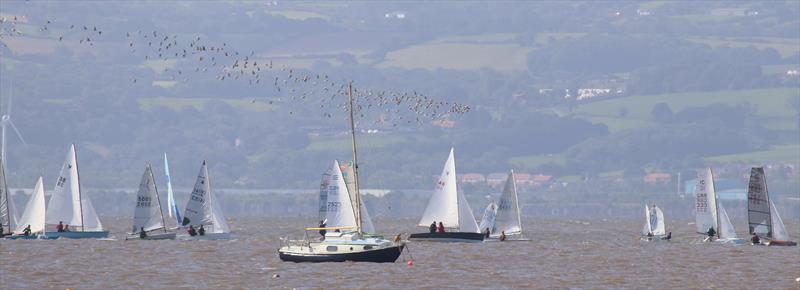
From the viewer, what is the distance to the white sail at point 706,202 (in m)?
135

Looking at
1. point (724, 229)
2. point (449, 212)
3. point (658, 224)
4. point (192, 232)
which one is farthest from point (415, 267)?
point (658, 224)

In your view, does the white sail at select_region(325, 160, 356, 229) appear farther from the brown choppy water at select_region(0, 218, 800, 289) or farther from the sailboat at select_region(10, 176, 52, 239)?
the sailboat at select_region(10, 176, 52, 239)

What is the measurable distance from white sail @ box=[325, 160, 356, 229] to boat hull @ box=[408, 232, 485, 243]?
67.0 feet

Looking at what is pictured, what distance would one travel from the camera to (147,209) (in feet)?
433

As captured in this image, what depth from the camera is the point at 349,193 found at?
104312mm

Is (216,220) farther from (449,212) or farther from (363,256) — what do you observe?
(363,256)

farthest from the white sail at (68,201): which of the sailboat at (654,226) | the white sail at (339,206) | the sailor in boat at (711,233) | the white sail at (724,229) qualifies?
the white sail at (724,229)

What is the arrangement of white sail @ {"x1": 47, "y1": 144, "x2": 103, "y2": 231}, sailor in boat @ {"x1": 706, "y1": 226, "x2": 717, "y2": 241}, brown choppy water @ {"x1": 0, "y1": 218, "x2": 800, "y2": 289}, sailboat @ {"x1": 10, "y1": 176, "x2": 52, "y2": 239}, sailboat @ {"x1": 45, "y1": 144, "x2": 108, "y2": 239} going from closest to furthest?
brown choppy water @ {"x1": 0, "y1": 218, "x2": 800, "y2": 289}, sailboat @ {"x1": 10, "y1": 176, "x2": 52, "y2": 239}, sailboat @ {"x1": 45, "y1": 144, "x2": 108, "y2": 239}, white sail @ {"x1": 47, "y1": 144, "x2": 103, "y2": 231}, sailor in boat @ {"x1": 706, "y1": 226, "x2": 717, "y2": 241}

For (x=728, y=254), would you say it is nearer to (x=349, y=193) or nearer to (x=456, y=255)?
(x=456, y=255)

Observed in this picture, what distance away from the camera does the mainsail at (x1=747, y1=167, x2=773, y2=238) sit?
128500 millimetres

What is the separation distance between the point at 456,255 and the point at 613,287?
2479cm

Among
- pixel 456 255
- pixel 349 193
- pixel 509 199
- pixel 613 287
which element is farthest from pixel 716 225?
pixel 613 287

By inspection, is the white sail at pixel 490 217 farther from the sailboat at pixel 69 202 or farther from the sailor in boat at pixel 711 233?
the sailboat at pixel 69 202

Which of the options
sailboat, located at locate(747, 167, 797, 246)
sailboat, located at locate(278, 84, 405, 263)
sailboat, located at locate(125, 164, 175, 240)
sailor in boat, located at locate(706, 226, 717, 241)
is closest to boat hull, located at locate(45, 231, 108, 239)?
sailboat, located at locate(125, 164, 175, 240)
